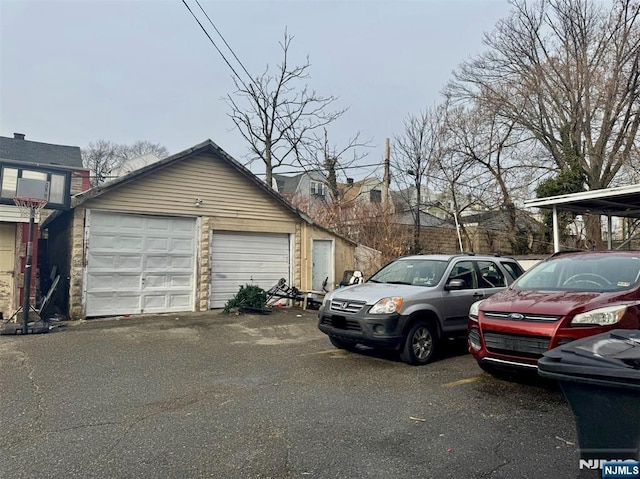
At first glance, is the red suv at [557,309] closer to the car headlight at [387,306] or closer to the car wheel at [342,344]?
the car headlight at [387,306]

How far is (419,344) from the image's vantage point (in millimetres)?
6453

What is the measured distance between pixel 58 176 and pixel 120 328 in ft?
13.4

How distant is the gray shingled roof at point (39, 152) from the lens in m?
25.5

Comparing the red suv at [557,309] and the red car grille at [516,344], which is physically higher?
the red suv at [557,309]

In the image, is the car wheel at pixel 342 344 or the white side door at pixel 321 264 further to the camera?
the white side door at pixel 321 264

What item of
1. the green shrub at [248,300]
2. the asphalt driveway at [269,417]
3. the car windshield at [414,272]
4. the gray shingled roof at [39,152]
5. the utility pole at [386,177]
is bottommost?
the asphalt driveway at [269,417]

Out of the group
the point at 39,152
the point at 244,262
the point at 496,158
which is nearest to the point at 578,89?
the point at 496,158

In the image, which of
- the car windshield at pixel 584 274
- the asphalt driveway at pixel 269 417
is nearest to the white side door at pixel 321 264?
the asphalt driveway at pixel 269 417

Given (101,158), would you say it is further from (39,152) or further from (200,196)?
(200,196)

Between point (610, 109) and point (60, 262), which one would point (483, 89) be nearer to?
point (610, 109)

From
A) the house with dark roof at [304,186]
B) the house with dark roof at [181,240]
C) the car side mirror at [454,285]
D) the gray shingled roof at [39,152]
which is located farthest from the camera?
the house with dark roof at [304,186]

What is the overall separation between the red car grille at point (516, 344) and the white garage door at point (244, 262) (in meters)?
8.98

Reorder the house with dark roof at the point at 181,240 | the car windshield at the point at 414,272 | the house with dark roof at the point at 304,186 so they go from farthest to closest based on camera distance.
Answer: the house with dark roof at the point at 304,186 < the house with dark roof at the point at 181,240 < the car windshield at the point at 414,272

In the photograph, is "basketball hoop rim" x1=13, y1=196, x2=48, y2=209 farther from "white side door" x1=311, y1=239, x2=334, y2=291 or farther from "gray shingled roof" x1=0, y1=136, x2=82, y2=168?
"gray shingled roof" x1=0, y1=136, x2=82, y2=168
